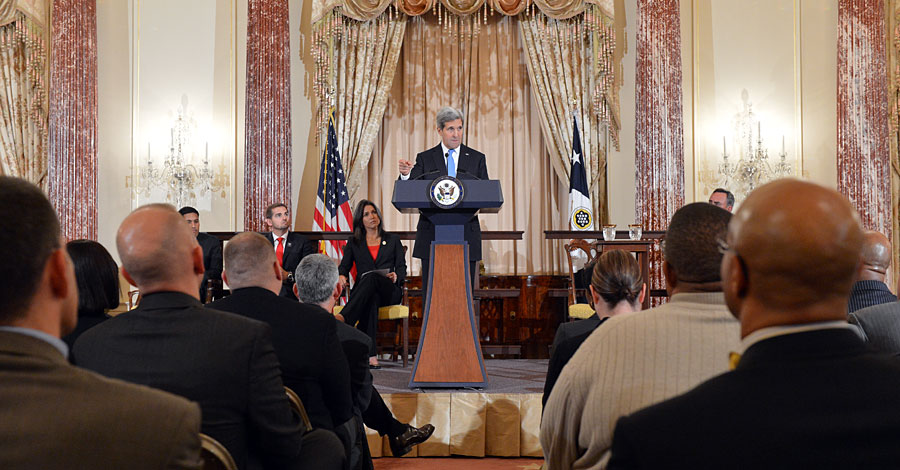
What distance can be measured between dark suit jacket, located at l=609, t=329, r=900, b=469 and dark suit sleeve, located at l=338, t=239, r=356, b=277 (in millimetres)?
5737

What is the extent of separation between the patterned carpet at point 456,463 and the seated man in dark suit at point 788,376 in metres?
3.59

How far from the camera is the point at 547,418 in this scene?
195cm

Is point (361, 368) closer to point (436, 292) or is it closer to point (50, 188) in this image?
point (436, 292)

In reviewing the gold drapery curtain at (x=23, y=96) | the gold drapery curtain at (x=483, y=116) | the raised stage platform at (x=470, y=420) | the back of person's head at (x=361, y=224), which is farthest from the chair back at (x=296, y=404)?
the gold drapery curtain at (x=23, y=96)

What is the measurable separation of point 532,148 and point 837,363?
7.77m

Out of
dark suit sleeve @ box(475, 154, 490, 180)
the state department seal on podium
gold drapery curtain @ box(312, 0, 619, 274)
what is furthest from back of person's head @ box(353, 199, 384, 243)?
the state department seal on podium

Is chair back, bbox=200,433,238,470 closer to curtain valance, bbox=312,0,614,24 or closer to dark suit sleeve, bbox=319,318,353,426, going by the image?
dark suit sleeve, bbox=319,318,353,426

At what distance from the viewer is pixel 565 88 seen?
27.5 ft

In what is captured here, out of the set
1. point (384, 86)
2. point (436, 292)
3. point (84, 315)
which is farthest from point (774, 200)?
point (384, 86)

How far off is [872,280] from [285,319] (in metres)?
2.05

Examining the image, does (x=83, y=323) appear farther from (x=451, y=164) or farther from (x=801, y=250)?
(x=451, y=164)

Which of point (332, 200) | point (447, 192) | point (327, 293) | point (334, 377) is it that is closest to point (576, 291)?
point (332, 200)

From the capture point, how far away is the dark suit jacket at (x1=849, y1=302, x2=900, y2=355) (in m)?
2.65

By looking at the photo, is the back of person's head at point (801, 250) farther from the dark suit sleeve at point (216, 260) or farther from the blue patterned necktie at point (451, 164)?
the dark suit sleeve at point (216, 260)
